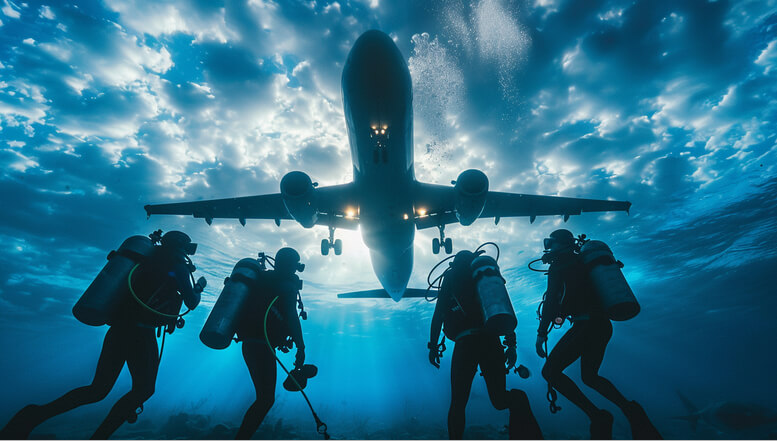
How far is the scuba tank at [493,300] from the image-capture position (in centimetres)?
317

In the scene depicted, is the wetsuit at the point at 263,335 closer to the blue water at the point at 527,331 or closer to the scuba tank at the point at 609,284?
the blue water at the point at 527,331

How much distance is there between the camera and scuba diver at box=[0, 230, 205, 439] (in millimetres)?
3447

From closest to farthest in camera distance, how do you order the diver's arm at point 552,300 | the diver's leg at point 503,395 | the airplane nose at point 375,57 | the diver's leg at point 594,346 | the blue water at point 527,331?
the diver's leg at point 503,395
the diver's leg at point 594,346
the diver's arm at point 552,300
the airplane nose at point 375,57
the blue water at point 527,331

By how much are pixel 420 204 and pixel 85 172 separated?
19.6 meters

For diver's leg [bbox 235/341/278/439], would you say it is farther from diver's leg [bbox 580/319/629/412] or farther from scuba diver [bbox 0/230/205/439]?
diver's leg [bbox 580/319/629/412]

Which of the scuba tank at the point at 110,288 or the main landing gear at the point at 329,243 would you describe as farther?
the main landing gear at the point at 329,243

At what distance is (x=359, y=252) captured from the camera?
23.8 metres

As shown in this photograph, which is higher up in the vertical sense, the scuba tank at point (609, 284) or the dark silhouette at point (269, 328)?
the scuba tank at point (609, 284)

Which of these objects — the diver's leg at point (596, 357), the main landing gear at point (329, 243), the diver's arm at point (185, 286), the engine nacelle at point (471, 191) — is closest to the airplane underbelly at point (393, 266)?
the main landing gear at point (329, 243)

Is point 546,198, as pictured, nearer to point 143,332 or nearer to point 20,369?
point 143,332

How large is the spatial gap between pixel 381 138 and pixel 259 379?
620 centimetres

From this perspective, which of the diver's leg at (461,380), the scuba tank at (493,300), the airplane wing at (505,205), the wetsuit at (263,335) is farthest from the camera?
the airplane wing at (505,205)

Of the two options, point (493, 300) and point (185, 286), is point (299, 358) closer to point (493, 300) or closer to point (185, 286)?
point (185, 286)

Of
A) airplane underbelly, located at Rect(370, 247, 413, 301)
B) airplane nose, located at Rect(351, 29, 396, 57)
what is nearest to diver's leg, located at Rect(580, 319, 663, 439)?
airplane nose, located at Rect(351, 29, 396, 57)
